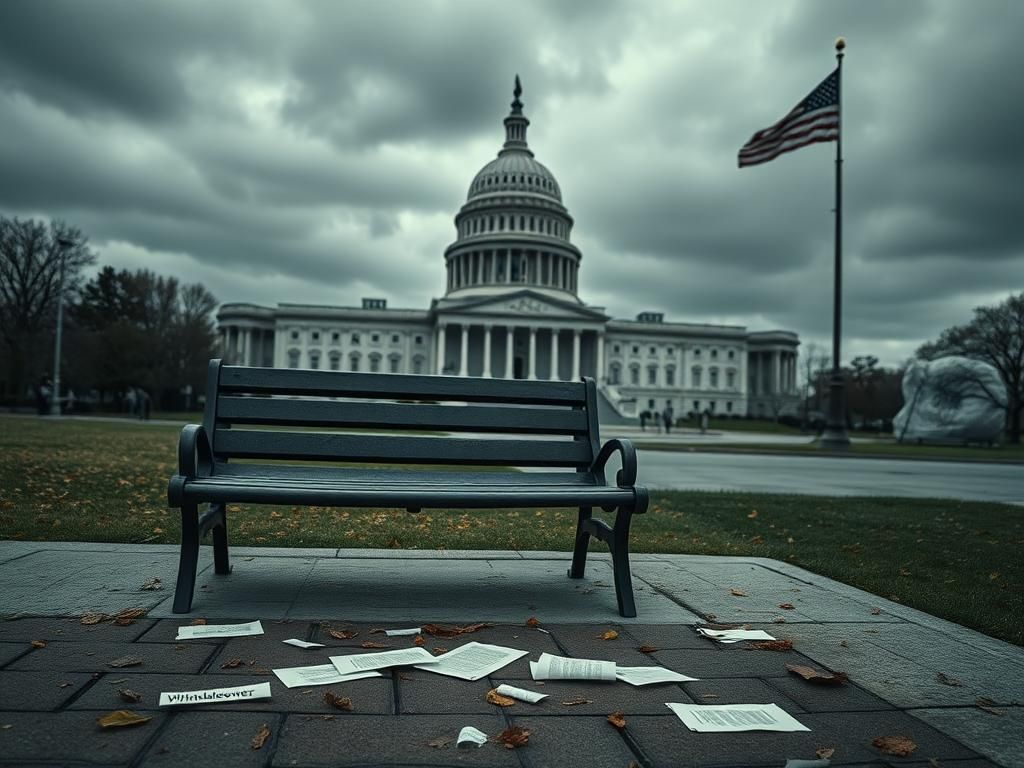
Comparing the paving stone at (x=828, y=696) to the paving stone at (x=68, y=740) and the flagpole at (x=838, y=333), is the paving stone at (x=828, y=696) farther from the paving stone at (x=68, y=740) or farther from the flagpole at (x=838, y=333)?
the flagpole at (x=838, y=333)

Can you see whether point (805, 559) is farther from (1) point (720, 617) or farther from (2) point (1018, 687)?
(2) point (1018, 687)

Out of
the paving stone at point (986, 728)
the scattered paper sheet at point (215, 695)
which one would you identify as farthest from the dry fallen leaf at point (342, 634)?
the paving stone at point (986, 728)

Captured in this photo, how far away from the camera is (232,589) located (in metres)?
4.09

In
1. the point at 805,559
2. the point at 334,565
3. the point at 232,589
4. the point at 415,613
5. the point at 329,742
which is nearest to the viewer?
the point at 329,742

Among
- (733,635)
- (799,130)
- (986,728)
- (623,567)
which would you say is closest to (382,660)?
(623,567)

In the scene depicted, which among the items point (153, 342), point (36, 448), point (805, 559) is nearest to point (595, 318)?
point (153, 342)

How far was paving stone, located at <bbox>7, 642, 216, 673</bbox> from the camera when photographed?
2748 millimetres

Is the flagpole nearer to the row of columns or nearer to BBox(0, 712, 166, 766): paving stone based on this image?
BBox(0, 712, 166, 766): paving stone

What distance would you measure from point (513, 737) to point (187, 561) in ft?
6.90

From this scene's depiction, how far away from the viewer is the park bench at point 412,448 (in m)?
3.70

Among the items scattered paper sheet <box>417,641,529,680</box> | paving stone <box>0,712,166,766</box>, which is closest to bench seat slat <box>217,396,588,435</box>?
scattered paper sheet <box>417,641,529,680</box>

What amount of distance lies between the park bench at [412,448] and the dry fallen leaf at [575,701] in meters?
1.18

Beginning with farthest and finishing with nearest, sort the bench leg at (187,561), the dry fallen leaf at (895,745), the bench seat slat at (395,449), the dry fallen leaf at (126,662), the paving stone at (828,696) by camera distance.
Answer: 1. the bench seat slat at (395,449)
2. the bench leg at (187,561)
3. the dry fallen leaf at (126,662)
4. the paving stone at (828,696)
5. the dry fallen leaf at (895,745)

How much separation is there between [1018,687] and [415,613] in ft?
Result: 8.52
